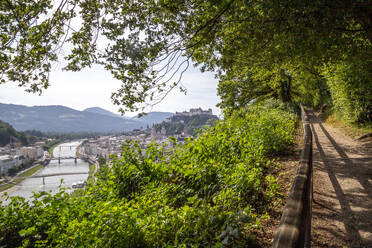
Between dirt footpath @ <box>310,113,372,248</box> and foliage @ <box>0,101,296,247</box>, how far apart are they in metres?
0.76

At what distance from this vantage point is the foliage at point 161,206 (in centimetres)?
246

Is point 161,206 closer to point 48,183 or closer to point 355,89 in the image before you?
point 355,89

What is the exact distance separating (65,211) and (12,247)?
2.78 feet

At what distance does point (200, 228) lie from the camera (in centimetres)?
255

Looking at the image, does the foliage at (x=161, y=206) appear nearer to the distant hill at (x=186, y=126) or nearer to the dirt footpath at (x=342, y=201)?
the dirt footpath at (x=342, y=201)

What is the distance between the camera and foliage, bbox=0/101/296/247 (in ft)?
8.05

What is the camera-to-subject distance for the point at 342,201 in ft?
11.6

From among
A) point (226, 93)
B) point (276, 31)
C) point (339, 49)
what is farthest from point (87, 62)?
point (226, 93)

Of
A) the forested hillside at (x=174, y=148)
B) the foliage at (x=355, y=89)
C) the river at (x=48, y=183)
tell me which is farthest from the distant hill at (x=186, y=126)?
the foliage at (x=355, y=89)

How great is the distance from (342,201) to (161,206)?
3306 millimetres

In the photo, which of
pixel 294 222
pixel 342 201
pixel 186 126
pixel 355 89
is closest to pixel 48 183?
pixel 186 126

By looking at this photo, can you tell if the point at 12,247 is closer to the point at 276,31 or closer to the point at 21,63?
the point at 21,63

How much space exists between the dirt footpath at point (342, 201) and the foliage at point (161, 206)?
76 centimetres

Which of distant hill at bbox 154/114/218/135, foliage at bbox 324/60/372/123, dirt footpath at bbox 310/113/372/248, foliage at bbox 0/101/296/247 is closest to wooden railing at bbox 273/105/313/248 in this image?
foliage at bbox 0/101/296/247
